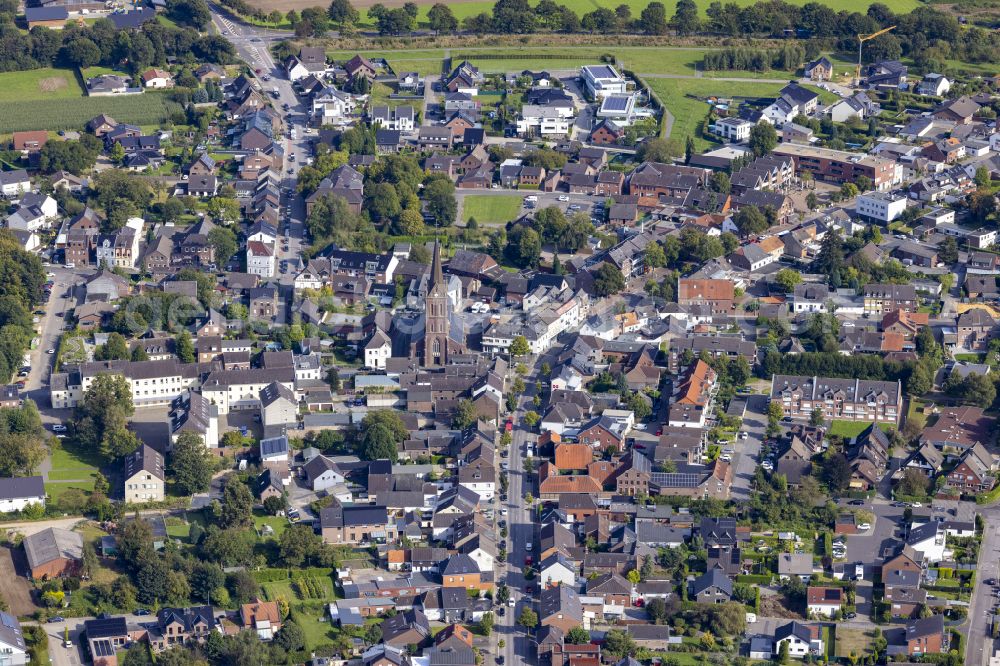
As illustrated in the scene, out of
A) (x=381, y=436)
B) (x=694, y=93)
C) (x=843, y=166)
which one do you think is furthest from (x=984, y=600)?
(x=694, y=93)

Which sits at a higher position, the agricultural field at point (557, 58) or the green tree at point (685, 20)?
the green tree at point (685, 20)

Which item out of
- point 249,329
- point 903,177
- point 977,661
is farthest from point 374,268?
point 977,661

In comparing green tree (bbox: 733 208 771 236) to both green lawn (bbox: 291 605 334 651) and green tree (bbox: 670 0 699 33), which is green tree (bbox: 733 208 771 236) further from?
green lawn (bbox: 291 605 334 651)

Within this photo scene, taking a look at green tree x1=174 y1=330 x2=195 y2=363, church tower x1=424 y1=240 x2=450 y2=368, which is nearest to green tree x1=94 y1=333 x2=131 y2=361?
green tree x1=174 y1=330 x2=195 y2=363

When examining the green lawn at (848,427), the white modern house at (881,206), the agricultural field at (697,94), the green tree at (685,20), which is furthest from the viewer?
the green tree at (685,20)

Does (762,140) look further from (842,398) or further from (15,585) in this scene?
(15,585)

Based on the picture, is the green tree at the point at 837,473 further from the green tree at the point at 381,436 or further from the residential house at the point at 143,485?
the residential house at the point at 143,485

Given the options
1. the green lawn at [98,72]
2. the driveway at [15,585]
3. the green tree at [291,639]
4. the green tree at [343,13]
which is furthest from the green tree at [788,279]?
the green tree at [343,13]
